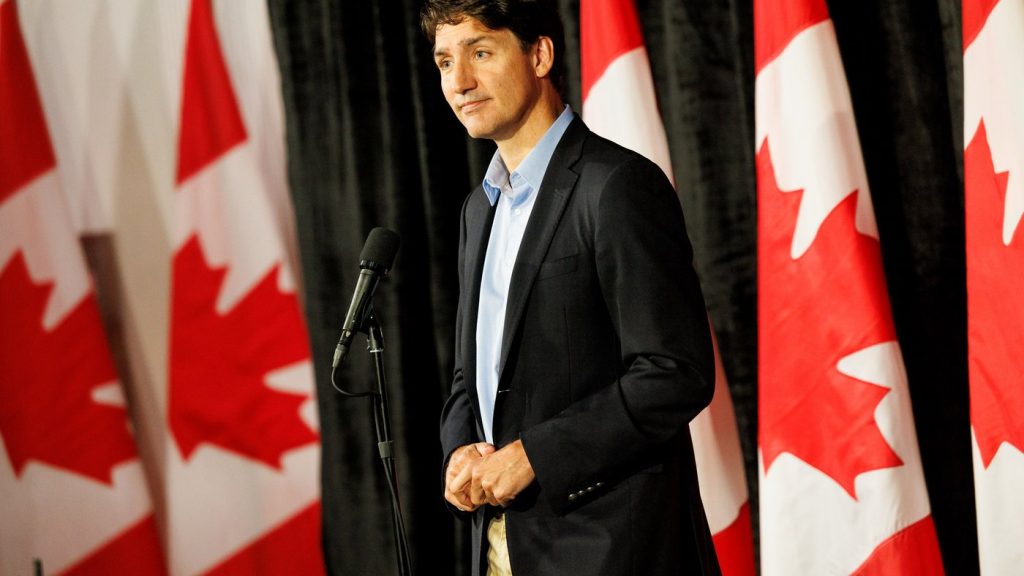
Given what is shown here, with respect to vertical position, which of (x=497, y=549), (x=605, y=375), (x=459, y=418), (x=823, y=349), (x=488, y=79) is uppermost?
(x=488, y=79)

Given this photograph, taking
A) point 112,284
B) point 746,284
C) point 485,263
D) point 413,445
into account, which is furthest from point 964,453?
point 112,284

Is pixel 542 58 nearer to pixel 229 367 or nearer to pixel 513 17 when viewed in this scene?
pixel 513 17

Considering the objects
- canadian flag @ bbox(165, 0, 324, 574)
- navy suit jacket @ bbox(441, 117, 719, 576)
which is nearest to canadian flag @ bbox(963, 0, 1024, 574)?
navy suit jacket @ bbox(441, 117, 719, 576)

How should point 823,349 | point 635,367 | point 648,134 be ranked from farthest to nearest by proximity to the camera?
point 648,134 → point 823,349 → point 635,367

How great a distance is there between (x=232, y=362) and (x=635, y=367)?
6.39 feet

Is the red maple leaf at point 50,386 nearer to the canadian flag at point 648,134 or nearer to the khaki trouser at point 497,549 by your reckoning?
the canadian flag at point 648,134

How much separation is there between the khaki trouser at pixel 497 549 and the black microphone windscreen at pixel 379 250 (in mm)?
388

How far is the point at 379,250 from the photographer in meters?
1.39

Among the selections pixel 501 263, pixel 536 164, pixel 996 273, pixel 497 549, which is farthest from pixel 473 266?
pixel 996 273

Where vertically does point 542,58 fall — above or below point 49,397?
above

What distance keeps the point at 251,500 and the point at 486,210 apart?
1773 millimetres

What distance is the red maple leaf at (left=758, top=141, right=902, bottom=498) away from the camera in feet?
7.31

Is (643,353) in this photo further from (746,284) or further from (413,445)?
(413,445)

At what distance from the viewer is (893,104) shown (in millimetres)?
2469
